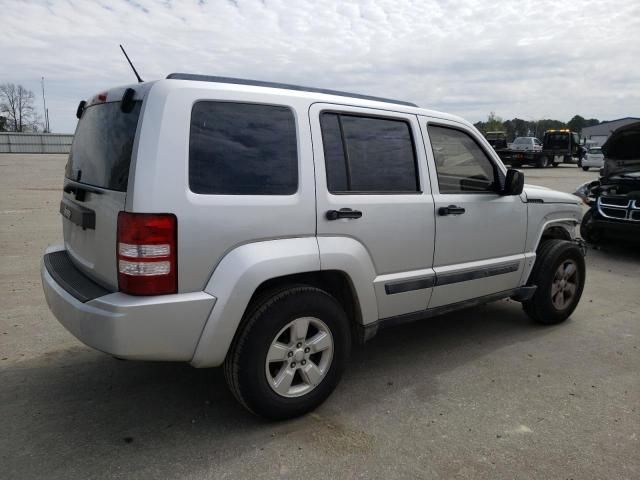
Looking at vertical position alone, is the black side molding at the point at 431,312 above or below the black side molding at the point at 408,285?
below

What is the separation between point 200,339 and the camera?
2645 mm

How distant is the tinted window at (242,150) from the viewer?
2631mm

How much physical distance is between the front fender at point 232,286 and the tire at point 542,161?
31.2 metres

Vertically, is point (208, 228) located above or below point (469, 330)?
above

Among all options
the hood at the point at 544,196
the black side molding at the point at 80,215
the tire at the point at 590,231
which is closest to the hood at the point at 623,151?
the tire at the point at 590,231

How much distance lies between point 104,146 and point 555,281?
12.6 ft

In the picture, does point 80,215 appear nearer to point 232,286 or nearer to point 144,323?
point 144,323

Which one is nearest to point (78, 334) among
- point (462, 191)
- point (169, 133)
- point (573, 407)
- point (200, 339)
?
point (200, 339)

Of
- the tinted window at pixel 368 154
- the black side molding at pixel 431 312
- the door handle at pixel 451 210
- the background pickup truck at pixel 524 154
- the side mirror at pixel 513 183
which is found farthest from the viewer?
the background pickup truck at pixel 524 154

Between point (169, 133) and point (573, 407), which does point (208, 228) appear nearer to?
point (169, 133)

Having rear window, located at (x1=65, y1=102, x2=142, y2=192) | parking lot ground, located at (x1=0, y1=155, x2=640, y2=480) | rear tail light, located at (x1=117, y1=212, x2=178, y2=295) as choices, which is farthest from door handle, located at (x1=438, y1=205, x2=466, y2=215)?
rear window, located at (x1=65, y1=102, x2=142, y2=192)

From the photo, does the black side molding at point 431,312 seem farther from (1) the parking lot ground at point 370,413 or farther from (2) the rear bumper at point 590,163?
(2) the rear bumper at point 590,163

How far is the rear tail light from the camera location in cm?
248

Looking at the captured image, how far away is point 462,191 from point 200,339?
2202 millimetres
